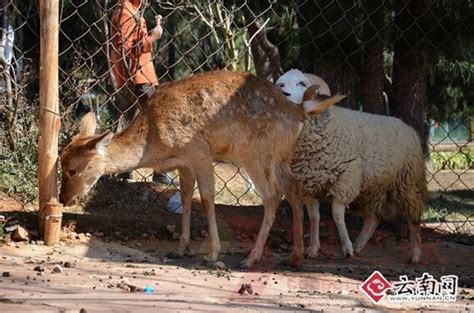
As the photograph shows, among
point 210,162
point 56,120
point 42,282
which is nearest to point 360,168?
point 210,162

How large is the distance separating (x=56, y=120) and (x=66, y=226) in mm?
751

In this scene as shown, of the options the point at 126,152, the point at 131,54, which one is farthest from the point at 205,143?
the point at 131,54

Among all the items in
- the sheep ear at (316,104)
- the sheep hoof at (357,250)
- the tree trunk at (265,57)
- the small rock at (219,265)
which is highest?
the tree trunk at (265,57)

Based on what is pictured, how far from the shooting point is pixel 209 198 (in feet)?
20.7

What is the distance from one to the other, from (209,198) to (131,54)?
1.68 metres

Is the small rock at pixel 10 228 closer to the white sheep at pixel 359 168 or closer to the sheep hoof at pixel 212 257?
the sheep hoof at pixel 212 257

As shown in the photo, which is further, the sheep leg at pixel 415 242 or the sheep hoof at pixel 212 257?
the sheep leg at pixel 415 242

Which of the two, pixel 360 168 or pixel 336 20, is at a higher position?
pixel 336 20

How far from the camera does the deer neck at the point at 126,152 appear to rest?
6262mm

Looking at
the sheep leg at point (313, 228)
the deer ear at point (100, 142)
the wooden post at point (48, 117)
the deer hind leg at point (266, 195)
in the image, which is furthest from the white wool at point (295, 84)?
→ the wooden post at point (48, 117)

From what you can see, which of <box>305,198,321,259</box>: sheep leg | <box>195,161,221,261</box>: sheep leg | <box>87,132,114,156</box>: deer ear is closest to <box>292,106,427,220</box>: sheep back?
<box>305,198,321,259</box>: sheep leg

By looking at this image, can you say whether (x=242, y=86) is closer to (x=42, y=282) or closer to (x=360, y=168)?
(x=360, y=168)

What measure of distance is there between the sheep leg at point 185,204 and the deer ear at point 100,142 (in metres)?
0.59

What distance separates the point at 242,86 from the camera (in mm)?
6406
